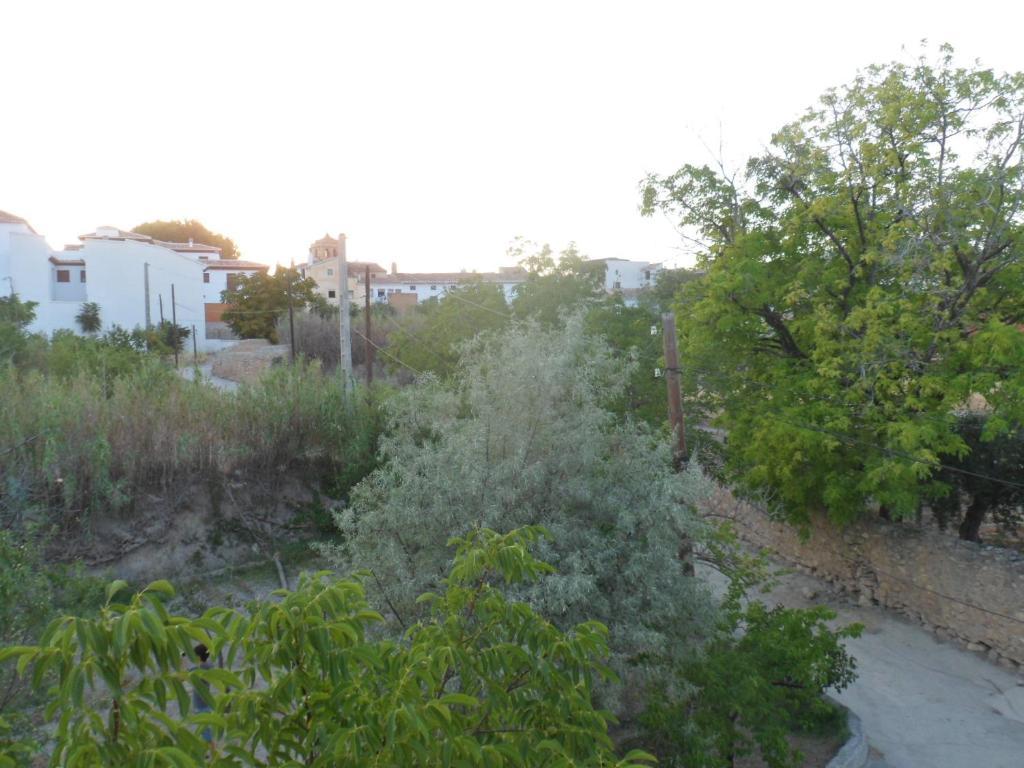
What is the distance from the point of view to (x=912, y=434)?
11.4 metres

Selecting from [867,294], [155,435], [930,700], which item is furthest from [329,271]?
[930,700]

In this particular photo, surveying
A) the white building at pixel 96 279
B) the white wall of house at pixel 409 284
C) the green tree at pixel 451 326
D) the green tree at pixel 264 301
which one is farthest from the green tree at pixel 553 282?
the white wall of house at pixel 409 284

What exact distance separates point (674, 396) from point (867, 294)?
191 inches

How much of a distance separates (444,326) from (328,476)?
27.5 feet

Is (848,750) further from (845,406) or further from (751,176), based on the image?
(751,176)

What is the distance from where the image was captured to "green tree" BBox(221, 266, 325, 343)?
42.2 metres

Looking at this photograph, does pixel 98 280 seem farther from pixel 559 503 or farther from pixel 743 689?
pixel 743 689

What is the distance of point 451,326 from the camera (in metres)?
23.0

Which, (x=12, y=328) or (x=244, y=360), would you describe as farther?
(x=244, y=360)

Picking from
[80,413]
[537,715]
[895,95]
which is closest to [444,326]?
[80,413]

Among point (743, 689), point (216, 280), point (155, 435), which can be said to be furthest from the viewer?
point (216, 280)

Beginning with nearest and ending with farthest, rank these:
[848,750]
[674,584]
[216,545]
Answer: [674,584], [848,750], [216,545]

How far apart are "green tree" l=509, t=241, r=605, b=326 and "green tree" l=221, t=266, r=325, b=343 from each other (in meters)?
22.0

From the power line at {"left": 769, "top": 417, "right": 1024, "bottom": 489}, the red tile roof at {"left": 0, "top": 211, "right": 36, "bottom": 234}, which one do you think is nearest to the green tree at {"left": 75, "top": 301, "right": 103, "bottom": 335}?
the red tile roof at {"left": 0, "top": 211, "right": 36, "bottom": 234}
